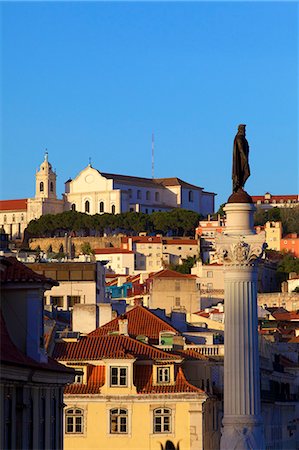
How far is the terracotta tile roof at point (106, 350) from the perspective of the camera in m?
48.5

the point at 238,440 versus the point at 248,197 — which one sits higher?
the point at 248,197

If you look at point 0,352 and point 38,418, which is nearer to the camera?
point 0,352

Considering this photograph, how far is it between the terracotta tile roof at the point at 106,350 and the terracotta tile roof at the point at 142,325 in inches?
244

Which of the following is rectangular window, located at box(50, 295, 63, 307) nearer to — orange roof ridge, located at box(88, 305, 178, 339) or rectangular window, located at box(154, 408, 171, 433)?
orange roof ridge, located at box(88, 305, 178, 339)

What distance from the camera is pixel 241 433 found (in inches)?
1139

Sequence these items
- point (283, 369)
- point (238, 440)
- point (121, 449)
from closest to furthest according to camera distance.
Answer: point (238, 440) < point (121, 449) < point (283, 369)

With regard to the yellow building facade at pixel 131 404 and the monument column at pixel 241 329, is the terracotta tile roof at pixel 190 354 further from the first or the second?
the monument column at pixel 241 329

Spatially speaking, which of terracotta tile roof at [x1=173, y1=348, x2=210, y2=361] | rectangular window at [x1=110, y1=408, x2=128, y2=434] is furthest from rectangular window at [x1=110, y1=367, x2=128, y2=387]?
terracotta tile roof at [x1=173, y1=348, x2=210, y2=361]

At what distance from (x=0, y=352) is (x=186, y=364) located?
92.3 ft

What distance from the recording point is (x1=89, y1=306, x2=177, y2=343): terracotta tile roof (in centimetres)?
5703

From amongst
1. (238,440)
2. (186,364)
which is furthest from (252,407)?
(186,364)

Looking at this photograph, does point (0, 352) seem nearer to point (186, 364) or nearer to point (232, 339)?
point (232, 339)

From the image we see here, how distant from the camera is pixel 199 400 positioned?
156ft

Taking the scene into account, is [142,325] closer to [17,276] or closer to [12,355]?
[17,276]
